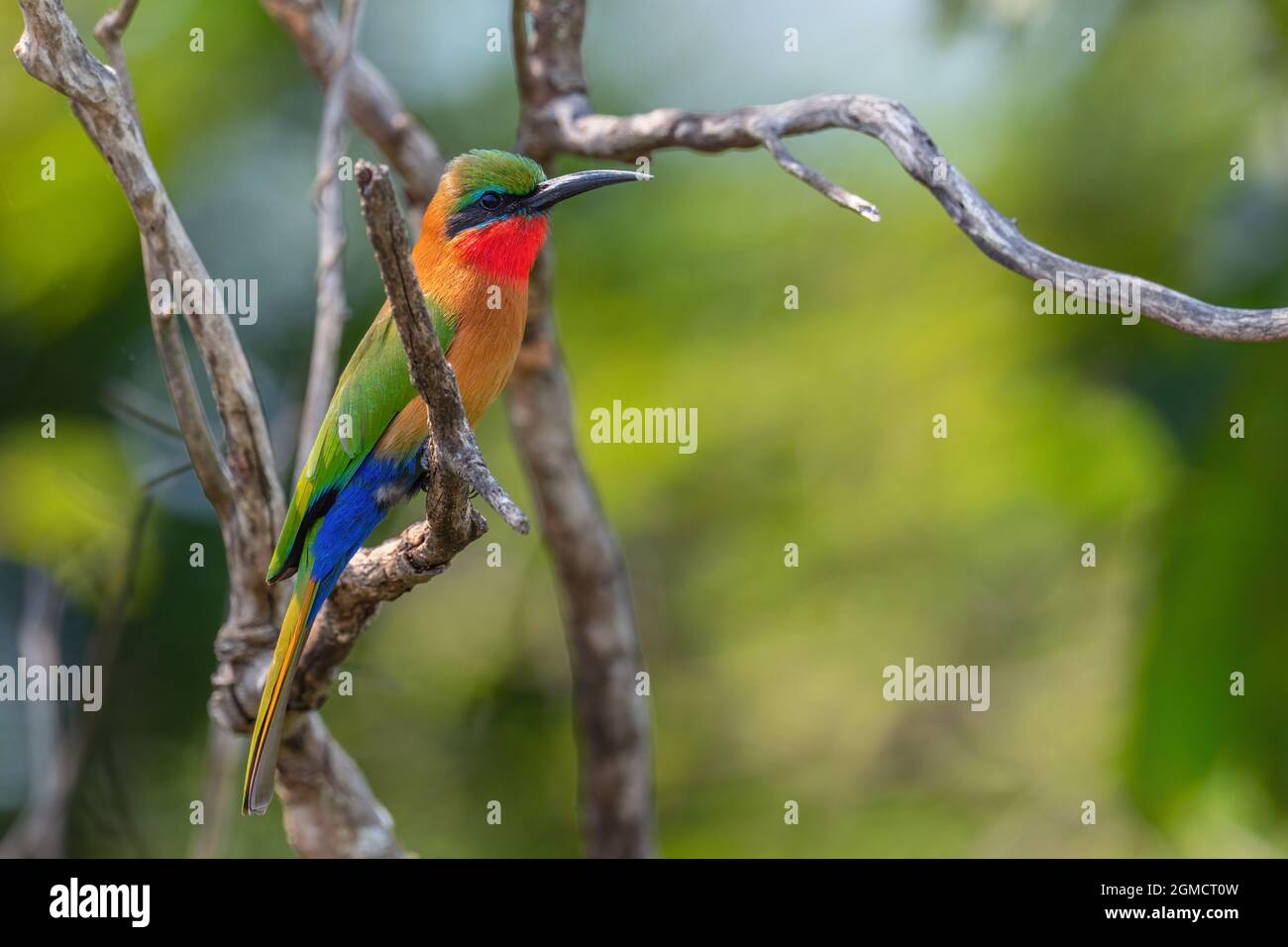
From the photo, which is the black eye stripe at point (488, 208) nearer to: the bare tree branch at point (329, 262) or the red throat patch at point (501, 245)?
the red throat patch at point (501, 245)

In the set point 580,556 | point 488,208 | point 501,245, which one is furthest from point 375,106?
point 580,556

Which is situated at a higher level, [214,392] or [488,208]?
[488,208]

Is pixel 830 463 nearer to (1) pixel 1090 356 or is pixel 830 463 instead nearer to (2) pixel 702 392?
(2) pixel 702 392

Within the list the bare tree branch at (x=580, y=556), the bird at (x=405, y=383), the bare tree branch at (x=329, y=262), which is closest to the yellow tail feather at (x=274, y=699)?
the bird at (x=405, y=383)

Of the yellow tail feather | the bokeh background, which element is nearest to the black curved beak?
the yellow tail feather

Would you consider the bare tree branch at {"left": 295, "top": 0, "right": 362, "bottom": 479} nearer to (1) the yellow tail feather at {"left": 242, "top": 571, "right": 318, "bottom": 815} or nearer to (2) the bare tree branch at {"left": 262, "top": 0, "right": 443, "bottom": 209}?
(2) the bare tree branch at {"left": 262, "top": 0, "right": 443, "bottom": 209}

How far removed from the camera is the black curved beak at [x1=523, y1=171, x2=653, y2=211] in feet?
12.5

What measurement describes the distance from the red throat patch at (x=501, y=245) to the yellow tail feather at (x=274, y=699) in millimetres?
1082

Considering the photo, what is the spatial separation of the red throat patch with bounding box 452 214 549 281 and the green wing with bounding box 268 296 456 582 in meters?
0.29

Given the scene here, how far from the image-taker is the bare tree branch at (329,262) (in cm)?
446

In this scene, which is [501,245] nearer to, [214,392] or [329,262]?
[329,262]

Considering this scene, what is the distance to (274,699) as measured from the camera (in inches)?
141

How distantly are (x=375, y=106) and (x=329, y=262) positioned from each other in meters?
0.83
